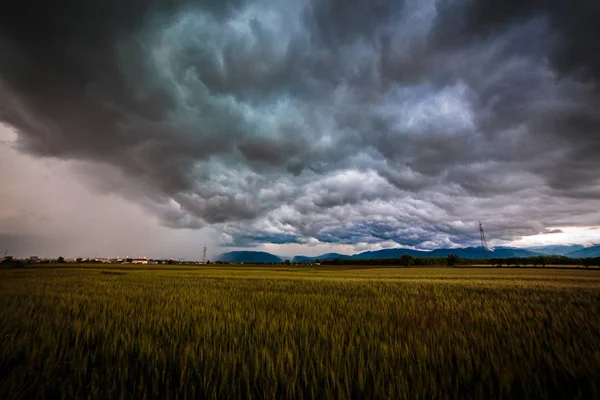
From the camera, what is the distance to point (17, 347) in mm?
3188

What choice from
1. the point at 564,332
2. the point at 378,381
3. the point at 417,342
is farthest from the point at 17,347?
the point at 564,332

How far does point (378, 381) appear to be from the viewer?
219 centimetres

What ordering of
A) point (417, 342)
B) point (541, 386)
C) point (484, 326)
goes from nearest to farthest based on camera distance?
point (541, 386) < point (417, 342) < point (484, 326)

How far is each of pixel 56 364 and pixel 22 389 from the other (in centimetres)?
80

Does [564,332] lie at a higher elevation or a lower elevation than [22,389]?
lower

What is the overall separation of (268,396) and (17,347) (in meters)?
3.45

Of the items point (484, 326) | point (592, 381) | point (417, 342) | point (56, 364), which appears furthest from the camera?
point (484, 326)

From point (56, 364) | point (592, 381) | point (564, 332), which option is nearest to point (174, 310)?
point (56, 364)

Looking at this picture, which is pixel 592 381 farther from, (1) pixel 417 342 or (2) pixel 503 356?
(1) pixel 417 342

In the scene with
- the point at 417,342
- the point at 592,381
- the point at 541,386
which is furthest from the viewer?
the point at 417,342

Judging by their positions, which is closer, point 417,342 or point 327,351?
point 327,351

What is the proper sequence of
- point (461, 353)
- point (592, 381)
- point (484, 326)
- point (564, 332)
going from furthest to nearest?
point (484, 326) → point (564, 332) → point (461, 353) → point (592, 381)

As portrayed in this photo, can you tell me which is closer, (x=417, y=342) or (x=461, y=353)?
(x=461, y=353)

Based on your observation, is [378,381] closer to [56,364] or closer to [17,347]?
[56,364]
